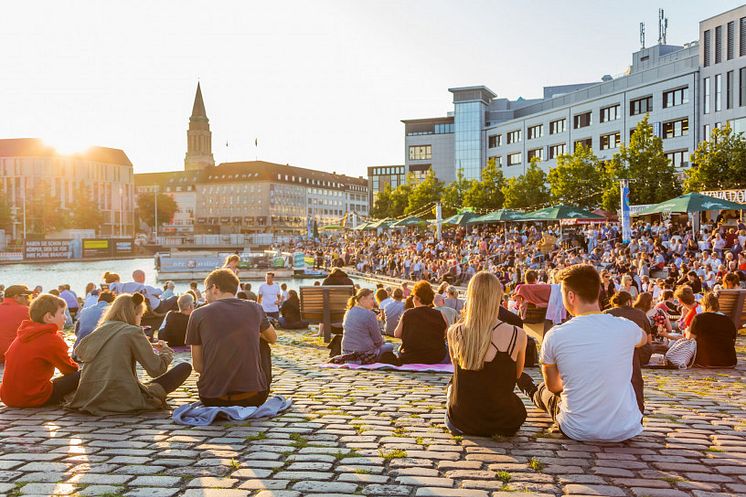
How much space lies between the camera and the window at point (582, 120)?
2714 inches

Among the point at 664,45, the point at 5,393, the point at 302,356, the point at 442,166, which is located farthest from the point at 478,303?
the point at 442,166

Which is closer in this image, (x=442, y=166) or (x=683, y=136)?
(x=683, y=136)

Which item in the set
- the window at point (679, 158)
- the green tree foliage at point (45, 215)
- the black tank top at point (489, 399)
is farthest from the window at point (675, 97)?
the green tree foliage at point (45, 215)

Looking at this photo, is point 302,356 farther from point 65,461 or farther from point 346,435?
point 65,461

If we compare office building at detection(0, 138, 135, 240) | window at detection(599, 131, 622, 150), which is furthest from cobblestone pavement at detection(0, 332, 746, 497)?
office building at detection(0, 138, 135, 240)

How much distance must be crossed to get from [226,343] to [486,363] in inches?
101

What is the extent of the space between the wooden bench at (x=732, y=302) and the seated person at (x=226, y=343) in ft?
34.9

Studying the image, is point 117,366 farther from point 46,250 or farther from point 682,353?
point 46,250

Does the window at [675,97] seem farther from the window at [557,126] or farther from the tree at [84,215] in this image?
the tree at [84,215]

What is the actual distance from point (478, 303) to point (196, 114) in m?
194

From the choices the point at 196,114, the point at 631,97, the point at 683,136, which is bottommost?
the point at 683,136

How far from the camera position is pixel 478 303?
5625 millimetres

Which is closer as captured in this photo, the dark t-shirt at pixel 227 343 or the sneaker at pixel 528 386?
the dark t-shirt at pixel 227 343

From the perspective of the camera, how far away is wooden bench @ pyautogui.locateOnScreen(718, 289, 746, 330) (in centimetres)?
1370
